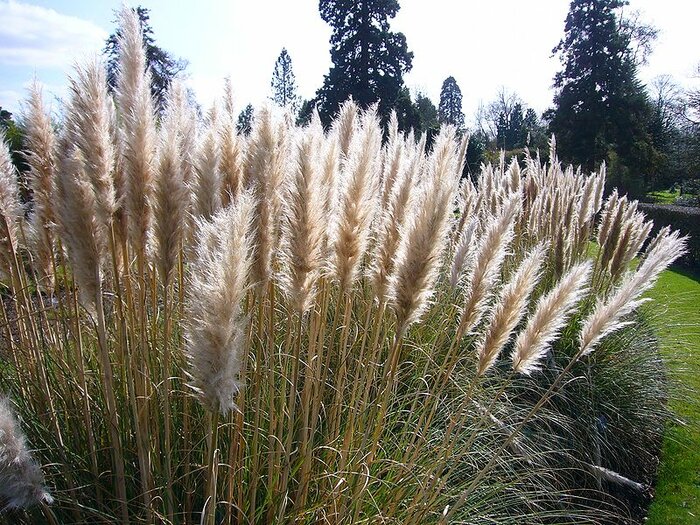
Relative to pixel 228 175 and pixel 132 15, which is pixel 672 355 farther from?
pixel 132 15

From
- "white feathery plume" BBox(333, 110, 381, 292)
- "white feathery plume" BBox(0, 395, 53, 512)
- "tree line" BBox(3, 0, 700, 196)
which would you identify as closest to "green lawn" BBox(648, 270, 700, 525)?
"white feathery plume" BBox(333, 110, 381, 292)

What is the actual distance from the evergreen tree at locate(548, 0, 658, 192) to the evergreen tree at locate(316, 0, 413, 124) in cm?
1007

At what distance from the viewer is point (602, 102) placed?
98.7 feet

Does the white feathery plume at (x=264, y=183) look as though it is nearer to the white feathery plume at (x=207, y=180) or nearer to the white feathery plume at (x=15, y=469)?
the white feathery plume at (x=207, y=180)

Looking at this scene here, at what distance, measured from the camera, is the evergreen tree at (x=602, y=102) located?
29.4 meters

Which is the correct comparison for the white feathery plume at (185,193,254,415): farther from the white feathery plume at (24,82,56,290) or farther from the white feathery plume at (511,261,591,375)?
the white feathery plume at (24,82,56,290)

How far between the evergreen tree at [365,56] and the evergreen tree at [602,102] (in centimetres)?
1007

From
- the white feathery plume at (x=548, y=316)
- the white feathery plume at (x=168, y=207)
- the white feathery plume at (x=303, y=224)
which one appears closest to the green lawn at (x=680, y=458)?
the white feathery plume at (x=548, y=316)

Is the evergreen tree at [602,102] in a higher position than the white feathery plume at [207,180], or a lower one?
higher

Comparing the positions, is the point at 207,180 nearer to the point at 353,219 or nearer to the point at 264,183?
the point at 264,183

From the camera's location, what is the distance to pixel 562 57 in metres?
32.0

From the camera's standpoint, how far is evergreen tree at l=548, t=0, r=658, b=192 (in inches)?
1157

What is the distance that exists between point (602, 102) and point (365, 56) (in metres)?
14.4

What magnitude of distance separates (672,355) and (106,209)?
18.6 feet
